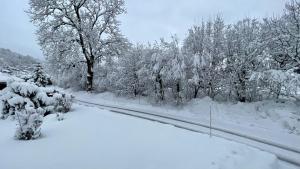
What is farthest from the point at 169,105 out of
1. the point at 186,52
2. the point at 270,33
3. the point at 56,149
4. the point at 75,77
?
the point at 75,77

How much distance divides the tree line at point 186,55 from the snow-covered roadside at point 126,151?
587 cm

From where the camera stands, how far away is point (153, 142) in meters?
7.23

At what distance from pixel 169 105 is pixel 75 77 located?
16.9 m

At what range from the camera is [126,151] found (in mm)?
6465

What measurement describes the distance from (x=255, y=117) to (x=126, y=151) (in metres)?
8.04

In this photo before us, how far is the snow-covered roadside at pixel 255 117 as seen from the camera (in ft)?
31.2

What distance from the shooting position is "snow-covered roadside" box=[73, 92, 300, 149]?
9.50 m

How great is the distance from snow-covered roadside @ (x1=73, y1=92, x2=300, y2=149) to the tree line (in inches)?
35.2

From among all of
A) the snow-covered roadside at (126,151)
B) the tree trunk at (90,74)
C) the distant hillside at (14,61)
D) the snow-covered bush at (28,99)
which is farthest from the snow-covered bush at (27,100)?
the distant hillside at (14,61)

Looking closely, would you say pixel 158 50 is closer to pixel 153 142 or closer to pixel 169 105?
pixel 169 105

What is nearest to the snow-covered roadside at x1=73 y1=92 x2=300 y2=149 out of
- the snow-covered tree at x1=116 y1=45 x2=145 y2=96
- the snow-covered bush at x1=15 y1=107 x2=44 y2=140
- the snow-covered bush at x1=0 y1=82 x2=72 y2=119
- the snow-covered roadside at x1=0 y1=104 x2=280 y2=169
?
the snow-covered roadside at x1=0 y1=104 x2=280 y2=169

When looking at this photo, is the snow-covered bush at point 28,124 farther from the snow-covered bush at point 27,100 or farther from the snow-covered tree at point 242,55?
the snow-covered tree at point 242,55

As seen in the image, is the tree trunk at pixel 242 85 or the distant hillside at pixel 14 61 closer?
the tree trunk at pixel 242 85

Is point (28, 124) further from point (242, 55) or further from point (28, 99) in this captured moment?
point (242, 55)
